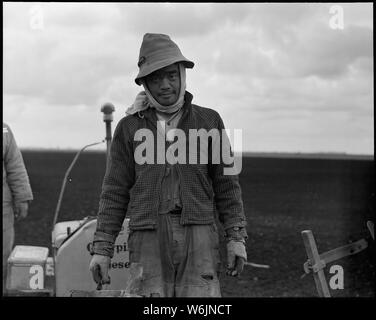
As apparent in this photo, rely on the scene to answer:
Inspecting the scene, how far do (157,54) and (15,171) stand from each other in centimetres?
150

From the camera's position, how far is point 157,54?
9.20ft

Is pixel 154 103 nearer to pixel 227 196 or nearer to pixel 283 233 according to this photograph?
pixel 227 196

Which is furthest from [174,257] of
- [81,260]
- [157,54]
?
[81,260]

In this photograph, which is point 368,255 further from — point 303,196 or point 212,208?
point 303,196

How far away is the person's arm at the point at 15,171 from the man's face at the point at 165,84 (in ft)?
4.29

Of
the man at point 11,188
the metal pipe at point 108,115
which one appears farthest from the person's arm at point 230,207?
the man at point 11,188

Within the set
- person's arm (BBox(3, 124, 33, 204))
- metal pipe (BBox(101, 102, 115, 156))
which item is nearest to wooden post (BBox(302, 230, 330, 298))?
metal pipe (BBox(101, 102, 115, 156))

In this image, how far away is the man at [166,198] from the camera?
2734 millimetres

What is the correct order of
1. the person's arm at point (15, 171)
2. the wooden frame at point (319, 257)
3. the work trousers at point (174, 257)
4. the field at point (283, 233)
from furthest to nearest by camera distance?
1. the field at point (283, 233)
2. the person's arm at point (15, 171)
3. the wooden frame at point (319, 257)
4. the work trousers at point (174, 257)

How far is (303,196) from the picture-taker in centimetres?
1578

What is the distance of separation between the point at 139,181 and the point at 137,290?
44 cm

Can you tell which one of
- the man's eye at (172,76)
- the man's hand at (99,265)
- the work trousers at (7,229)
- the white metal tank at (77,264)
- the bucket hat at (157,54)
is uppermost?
the bucket hat at (157,54)

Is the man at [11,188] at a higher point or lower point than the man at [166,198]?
higher

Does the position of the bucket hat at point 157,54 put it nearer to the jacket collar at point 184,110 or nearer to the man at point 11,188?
the jacket collar at point 184,110
